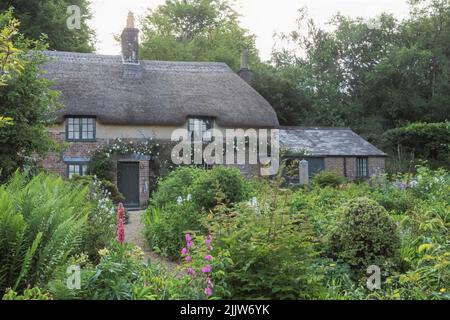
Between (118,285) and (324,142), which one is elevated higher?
(324,142)

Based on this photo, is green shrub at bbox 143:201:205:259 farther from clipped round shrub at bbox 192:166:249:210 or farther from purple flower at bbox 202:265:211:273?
purple flower at bbox 202:265:211:273

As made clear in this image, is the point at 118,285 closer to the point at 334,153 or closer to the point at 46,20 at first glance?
the point at 334,153

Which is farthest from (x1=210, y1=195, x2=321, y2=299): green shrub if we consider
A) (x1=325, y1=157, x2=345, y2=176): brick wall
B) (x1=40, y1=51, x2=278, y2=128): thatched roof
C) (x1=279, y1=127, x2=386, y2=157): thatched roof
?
(x1=325, y1=157, x2=345, y2=176): brick wall

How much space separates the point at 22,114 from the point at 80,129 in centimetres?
1044

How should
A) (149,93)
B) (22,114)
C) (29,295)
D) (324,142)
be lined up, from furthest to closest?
(324,142) → (149,93) → (22,114) → (29,295)

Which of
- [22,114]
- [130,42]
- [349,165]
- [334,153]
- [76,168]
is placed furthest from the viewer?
[349,165]

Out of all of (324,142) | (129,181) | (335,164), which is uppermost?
(324,142)

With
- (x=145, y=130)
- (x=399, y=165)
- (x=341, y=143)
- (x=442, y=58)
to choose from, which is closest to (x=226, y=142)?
(x=145, y=130)

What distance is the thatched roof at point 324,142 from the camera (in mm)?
23812

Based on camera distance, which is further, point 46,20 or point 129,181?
point 46,20

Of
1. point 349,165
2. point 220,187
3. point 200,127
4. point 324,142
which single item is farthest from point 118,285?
point 324,142

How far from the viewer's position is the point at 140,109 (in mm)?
20766

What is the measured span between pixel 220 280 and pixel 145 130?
1666 centimetres

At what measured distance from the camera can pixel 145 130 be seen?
68.3 feet
